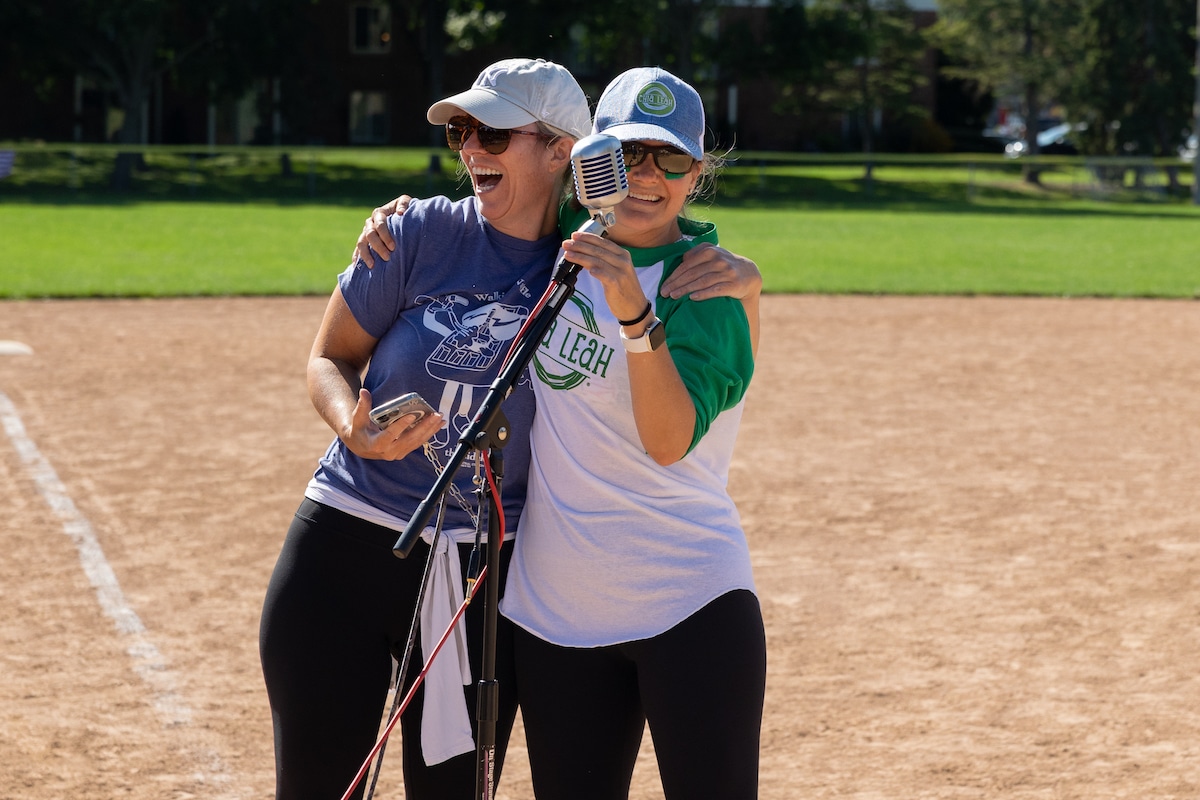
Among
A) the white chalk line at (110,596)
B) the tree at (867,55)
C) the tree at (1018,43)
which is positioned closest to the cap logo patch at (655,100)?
the white chalk line at (110,596)

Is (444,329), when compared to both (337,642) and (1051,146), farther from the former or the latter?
(1051,146)

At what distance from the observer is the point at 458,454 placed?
2.41m

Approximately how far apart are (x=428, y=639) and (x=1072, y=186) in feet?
134

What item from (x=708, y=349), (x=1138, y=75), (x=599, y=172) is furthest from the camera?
(x=1138, y=75)

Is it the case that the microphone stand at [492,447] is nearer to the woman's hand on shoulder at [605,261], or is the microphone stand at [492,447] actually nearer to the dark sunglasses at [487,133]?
the woman's hand on shoulder at [605,261]

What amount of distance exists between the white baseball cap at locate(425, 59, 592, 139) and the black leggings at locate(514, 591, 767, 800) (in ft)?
3.32

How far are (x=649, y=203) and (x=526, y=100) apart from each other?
0.36m

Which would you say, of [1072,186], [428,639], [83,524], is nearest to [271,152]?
[1072,186]

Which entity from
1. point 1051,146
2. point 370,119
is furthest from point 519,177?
point 1051,146

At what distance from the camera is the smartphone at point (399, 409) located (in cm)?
245

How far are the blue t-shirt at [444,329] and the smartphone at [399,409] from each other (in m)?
0.42

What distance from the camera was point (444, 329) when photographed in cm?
295

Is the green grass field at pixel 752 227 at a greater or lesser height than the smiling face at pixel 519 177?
lesser

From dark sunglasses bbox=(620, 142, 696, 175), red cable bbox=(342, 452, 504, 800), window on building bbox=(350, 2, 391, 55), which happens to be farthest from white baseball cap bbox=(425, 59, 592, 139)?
window on building bbox=(350, 2, 391, 55)
